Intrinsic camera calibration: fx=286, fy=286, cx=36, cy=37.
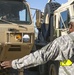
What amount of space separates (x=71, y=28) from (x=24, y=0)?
4.54 metres

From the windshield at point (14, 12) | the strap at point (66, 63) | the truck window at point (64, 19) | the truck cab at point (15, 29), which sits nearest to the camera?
the strap at point (66, 63)

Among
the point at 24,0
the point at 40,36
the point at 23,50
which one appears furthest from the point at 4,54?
the point at 40,36

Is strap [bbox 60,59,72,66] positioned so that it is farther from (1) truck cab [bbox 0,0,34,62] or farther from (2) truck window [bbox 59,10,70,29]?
(2) truck window [bbox 59,10,70,29]

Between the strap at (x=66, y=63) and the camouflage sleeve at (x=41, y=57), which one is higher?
the camouflage sleeve at (x=41, y=57)

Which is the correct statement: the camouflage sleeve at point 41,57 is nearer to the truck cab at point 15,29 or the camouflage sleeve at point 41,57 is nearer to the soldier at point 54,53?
the soldier at point 54,53

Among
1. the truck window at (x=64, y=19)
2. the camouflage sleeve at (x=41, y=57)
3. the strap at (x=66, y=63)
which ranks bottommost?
the strap at (x=66, y=63)

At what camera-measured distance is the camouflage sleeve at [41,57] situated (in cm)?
287

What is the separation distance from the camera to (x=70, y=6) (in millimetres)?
7938

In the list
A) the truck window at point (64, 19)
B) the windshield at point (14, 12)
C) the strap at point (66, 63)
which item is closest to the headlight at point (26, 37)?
the windshield at point (14, 12)

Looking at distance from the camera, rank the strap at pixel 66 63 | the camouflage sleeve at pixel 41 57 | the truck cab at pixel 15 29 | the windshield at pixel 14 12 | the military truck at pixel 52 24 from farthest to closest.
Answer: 1. the military truck at pixel 52 24
2. the windshield at pixel 14 12
3. the truck cab at pixel 15 29
4. the strap at pixel 66 63
5. the camouflage sleeve at pixel 41 57

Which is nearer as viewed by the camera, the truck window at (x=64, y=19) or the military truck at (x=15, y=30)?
the military truck at (x=15, y=30)

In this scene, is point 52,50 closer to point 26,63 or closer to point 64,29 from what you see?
point 26,63

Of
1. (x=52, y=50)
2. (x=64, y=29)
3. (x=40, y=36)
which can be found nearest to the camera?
(x=52, y=50)

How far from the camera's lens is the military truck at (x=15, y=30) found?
21.1 ft
